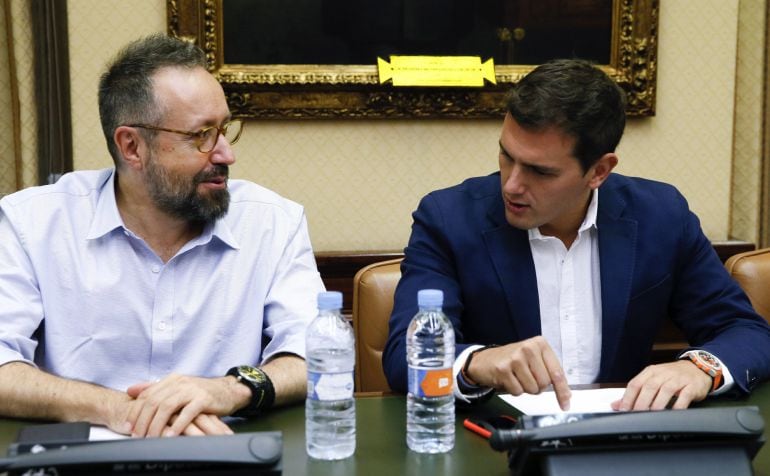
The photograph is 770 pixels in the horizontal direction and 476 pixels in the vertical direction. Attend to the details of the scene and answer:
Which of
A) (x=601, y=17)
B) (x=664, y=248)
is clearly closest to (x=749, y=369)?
(x=664, y=248)

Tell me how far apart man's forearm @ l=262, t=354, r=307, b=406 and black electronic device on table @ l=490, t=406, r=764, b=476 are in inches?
19.6

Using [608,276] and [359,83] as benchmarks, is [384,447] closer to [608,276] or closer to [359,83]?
[608,276]

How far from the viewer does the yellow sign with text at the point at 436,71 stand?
2.97m

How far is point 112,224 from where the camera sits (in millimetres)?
1895

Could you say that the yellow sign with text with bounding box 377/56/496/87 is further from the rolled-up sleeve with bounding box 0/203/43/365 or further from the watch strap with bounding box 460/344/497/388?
the watch strap with bounding box 460/344/497/388

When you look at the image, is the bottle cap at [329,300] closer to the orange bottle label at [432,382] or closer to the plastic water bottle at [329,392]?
the plastic water bottle at [329,392]

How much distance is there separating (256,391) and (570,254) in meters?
0.82

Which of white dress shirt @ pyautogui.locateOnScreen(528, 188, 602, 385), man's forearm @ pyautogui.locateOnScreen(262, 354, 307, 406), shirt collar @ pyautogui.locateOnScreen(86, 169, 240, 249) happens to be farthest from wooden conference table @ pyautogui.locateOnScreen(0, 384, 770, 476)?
shirt collar @ pyautogui.locateOnScreen(86, 169, 240, 249)

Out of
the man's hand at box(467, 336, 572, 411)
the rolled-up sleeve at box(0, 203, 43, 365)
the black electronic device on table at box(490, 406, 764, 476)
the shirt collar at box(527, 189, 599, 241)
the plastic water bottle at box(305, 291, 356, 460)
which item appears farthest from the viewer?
the shirt collar at box(527, 189, 599, 241)

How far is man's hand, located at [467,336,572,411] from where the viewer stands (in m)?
1.44

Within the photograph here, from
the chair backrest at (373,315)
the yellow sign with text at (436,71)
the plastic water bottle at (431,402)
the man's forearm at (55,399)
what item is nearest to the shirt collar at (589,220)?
the chair backrest at (373,315)

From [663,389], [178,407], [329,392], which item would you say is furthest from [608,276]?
[178,407]

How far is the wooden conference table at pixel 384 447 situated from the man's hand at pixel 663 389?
0.07 metres

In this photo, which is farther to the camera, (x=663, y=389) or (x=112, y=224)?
(x=112, y=224)
